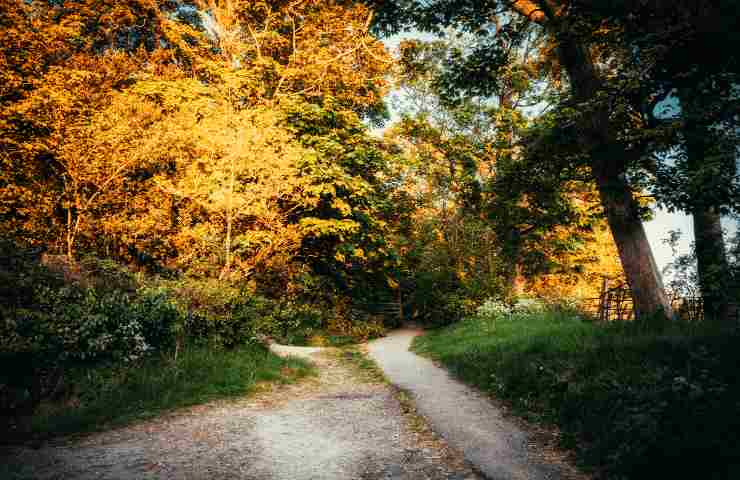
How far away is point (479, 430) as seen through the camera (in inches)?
207

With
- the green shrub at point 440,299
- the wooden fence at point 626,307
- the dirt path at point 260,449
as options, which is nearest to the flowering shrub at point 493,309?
the green shrub at point 440,299

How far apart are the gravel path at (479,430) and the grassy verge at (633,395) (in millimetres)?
370

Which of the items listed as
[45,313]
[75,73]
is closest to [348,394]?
[45,313]

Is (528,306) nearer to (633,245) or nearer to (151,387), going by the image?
(633,245)

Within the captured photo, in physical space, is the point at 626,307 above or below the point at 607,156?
below

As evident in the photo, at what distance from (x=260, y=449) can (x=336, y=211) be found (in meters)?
12.2

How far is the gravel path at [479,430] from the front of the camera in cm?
412

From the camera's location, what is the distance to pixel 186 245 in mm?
10062

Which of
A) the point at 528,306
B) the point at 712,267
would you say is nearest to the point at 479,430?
the point at 712,267

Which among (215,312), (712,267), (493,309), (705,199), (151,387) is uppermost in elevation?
(705,199)

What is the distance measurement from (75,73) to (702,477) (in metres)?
13.1

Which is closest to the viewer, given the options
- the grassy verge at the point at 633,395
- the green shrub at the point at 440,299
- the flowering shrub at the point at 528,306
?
the grassy verge at the point at 633,395

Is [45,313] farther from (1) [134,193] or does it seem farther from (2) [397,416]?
(2) [397,416]

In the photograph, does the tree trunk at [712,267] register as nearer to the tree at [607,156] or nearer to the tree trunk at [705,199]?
the tree trunk at [705,199]
